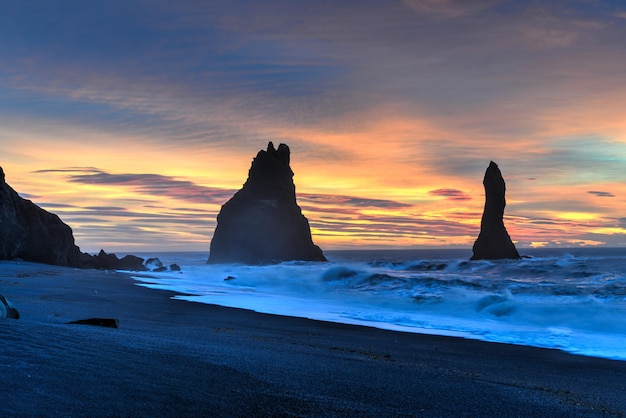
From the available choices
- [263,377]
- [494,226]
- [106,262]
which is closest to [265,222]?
[494,226]

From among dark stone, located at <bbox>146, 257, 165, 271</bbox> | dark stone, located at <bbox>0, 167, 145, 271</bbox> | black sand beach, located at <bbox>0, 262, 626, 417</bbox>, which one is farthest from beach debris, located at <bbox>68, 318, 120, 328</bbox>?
dark stone, located at <bbox>146, 257, 165, 271</bbox>

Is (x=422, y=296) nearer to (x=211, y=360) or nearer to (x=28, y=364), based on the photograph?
(x=211, y=360)

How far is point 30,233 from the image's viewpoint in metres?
34.0

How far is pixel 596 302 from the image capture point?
1734 cm

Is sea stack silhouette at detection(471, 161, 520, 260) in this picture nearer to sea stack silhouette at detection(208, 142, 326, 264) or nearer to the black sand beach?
sea stack silhouette at detection(208, 142, 326, 264)

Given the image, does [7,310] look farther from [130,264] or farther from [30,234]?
[130,264]

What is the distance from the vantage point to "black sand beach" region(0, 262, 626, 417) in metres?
3.74

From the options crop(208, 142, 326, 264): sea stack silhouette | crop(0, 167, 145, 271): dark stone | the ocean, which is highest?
crop(208, 142, 326, 264): sea stack silhouette

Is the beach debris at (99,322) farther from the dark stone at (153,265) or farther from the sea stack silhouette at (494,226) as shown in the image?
the sea stack silhouette at (494,226)

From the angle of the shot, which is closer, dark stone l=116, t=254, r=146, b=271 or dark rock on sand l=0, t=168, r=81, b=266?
dark rock on sand l=0, t=168, r=81, b=266

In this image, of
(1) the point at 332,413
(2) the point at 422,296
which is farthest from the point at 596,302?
(1) the point at 332,413

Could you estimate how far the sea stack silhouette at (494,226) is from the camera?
78562 mm

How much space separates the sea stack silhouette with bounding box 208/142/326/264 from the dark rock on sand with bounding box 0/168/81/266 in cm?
4734

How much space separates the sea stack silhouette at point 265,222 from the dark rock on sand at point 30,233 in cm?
4734
